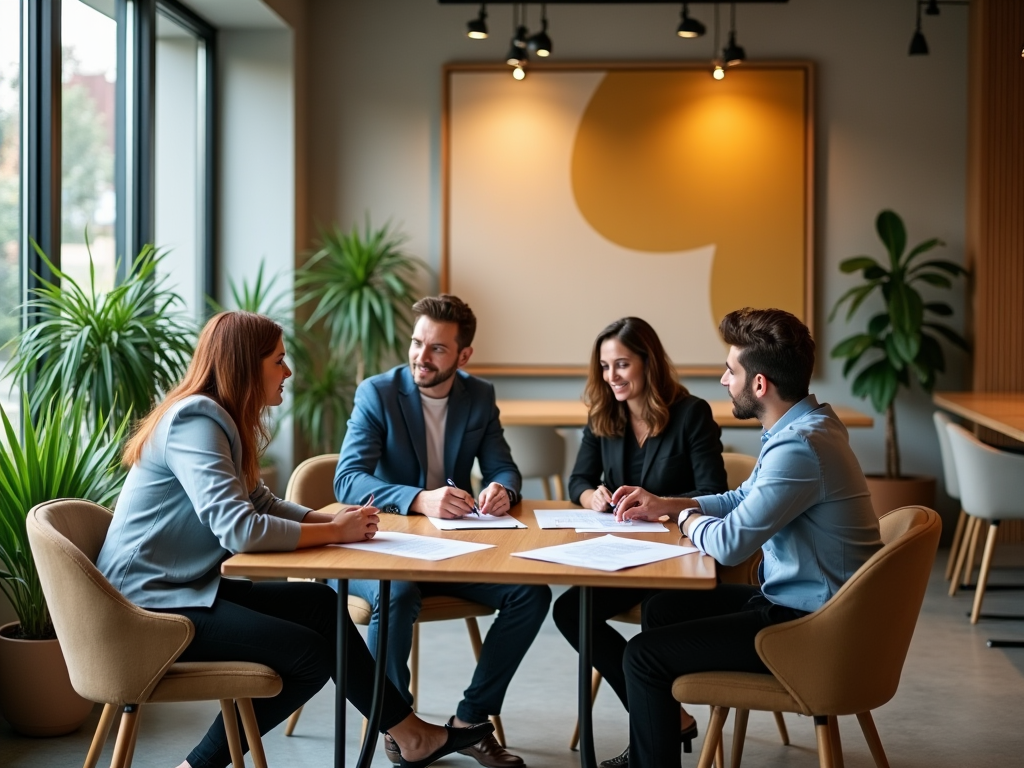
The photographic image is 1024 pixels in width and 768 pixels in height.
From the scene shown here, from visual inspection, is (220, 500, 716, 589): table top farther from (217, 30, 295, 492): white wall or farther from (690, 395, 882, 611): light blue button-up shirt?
(217, 30, 295, 492): white wall

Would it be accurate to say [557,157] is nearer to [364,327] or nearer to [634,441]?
[364,327]

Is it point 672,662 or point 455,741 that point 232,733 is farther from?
point 672,662

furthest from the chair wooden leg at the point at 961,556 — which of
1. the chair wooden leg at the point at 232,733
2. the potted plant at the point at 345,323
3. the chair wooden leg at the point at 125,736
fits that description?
the chair wooden leg at the point at 125,736

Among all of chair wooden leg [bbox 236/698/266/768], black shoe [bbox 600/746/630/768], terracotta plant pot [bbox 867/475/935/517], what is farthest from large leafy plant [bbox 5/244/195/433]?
terracotta plant pot [bbox 867/475/935/517]

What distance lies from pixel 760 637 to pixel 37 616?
86.0 inches

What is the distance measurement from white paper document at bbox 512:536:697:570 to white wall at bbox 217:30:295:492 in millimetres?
3842

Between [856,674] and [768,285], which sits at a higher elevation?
[768,285]

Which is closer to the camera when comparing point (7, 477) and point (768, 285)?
point (7, 477)

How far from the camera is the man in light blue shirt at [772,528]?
2389 millimetres

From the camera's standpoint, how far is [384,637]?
8.68ft

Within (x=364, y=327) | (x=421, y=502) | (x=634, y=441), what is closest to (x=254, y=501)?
(x=421, y=502)

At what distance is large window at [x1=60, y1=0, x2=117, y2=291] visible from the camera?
436 cm

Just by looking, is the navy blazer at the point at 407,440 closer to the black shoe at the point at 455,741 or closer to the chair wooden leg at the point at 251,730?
the black shoe at the point at 455,741

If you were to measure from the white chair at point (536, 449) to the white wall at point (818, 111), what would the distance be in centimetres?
97
